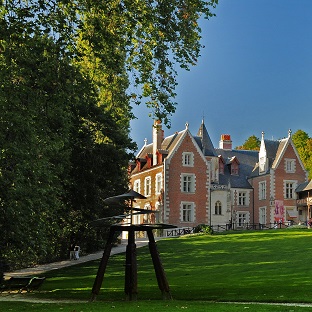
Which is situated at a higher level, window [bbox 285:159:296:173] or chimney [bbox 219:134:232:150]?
chimney [bbox 219:134:232:150]

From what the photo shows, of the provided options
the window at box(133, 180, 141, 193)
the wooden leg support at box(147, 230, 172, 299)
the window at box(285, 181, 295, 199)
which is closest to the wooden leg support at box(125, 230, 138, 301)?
the wooden leg support at box(147, 230, 172, 299)

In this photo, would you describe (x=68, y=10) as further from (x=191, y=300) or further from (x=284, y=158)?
(x=284, y=158)

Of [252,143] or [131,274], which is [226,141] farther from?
[131,274]

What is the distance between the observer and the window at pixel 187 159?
191 ft

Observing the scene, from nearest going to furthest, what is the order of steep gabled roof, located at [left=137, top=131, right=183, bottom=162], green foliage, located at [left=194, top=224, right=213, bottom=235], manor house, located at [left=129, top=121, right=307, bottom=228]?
green foliage, located at [left=194, top=224, right=213, bottom=235] < manor house, located at [left=129, top=121, right=307, bottom=228] < steep gabled roof, located at [left=137, top=131, right=183, bottom=162]

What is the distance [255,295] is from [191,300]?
1.71 meters

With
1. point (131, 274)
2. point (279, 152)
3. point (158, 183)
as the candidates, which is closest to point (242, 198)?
point (279, 152)

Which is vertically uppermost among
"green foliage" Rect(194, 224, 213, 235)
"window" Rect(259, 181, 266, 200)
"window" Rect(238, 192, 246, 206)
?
"window" Rect(259, 181, 266, 200)

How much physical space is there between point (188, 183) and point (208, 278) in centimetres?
3713

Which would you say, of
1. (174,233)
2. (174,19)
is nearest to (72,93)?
(174,19)

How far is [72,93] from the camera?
16031 millimetres

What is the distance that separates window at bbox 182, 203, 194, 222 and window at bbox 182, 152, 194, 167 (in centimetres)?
394

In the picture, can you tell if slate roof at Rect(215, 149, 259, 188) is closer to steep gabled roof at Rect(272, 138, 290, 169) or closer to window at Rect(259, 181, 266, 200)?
window at Rect(259, 181, 266, 200)

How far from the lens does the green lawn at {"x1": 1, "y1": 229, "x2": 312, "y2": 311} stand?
14399 mm
